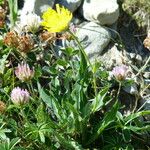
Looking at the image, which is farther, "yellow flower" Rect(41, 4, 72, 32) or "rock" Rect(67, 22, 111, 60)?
"rock" Rect(67, 22, 111, 60)

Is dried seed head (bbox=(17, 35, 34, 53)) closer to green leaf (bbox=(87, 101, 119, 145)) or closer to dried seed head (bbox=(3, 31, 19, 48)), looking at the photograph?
dried seed head (bbox=(3, 31, 19, 48))

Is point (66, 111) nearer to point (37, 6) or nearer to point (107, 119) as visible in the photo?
point (107, 119)

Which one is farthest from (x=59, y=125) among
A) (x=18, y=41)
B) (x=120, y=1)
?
(x=120, y=1)

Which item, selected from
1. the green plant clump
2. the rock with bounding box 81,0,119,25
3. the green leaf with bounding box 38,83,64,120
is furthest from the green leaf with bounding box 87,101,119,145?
the rock with bounding box 81,0,119,25

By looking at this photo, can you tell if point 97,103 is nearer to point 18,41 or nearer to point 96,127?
point 96,127

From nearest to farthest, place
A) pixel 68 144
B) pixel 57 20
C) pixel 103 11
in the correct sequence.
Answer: pixel 57 20 < pixel 68 144 < pixel 103 11

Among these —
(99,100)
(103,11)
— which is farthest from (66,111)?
(103,11)
